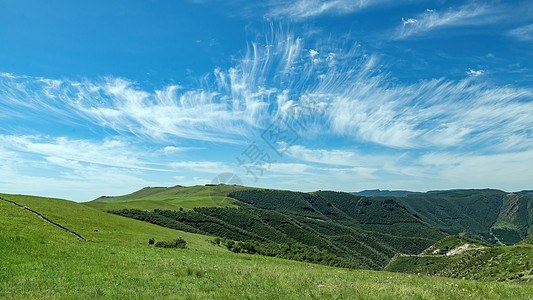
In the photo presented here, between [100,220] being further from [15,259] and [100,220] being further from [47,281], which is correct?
[47,281]

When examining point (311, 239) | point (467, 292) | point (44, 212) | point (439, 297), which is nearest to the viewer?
point (439, 297)

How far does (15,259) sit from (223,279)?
1122 centimetres

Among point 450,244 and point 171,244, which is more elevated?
point 171,244

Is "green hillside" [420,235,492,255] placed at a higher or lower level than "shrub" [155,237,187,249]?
lower

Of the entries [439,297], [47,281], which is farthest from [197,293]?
[439,297]

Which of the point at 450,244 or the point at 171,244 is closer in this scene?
the point at 171,244

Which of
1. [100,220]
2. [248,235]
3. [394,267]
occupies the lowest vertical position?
[394,267]

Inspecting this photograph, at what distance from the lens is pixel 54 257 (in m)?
15.7

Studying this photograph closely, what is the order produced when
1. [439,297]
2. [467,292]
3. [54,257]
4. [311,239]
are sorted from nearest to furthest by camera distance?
[439,297], [467,292], [54,257], [311,239]

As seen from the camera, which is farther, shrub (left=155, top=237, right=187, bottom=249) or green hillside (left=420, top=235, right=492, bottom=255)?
green hillside (left=420, top=235, right=492, bottom=255)

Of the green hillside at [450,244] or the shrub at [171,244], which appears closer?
the shrub at [171,244]

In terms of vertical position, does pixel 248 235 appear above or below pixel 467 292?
below

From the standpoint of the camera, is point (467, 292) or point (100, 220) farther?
point (100, 220)

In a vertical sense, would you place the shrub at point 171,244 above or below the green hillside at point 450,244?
above
